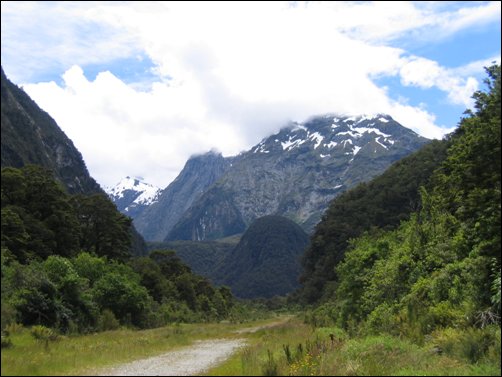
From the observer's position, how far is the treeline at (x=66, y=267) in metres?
29.8

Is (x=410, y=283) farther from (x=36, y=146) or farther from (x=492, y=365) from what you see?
(x=36, y=146)

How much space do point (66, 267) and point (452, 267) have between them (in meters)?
24.9

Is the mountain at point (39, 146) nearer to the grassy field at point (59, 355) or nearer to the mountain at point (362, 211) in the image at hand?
the mountain at point (362, 211)

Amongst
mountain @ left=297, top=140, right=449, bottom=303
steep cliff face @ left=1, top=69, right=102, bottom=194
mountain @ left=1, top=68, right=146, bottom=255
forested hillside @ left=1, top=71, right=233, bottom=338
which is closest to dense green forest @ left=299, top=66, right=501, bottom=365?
forested hillside @ left=1, top=71, right=233, bottom=338

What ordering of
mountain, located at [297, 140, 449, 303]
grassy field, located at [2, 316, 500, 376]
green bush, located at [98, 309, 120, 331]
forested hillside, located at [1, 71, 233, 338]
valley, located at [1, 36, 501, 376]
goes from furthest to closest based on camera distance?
mountain, located at [297, 140, 449, 303] < green bush, located at [98, 309, 120, 331] < forested hillside, located at [1, 71, 233, 338] < valley, located at [1, 36, 501, 376] < grassy field, located at [2, 316, 500, 376]

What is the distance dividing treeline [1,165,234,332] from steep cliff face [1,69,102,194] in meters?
41.4

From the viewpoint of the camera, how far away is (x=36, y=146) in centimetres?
13062

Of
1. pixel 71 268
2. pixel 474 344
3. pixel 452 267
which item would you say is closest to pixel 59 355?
pixel 474 344

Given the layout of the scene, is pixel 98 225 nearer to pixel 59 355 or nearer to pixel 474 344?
pixel 59 355

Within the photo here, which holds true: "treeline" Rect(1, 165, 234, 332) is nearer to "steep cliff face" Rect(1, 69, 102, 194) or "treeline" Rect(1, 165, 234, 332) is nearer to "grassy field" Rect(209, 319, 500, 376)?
"grassy field" Rect(209, 319, 500, 376)

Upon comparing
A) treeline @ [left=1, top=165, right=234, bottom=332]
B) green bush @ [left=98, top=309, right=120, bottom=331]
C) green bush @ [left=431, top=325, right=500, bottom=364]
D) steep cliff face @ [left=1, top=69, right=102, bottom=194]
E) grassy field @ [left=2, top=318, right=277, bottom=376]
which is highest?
steep cliff face @ [left=1, top=69, right=102, bottom=194]

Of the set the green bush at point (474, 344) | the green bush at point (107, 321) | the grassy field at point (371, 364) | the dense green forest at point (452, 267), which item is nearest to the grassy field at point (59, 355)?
the grassy field at point (371, 364)

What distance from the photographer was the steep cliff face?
11002cm

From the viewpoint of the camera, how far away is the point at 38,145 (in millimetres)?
132875
